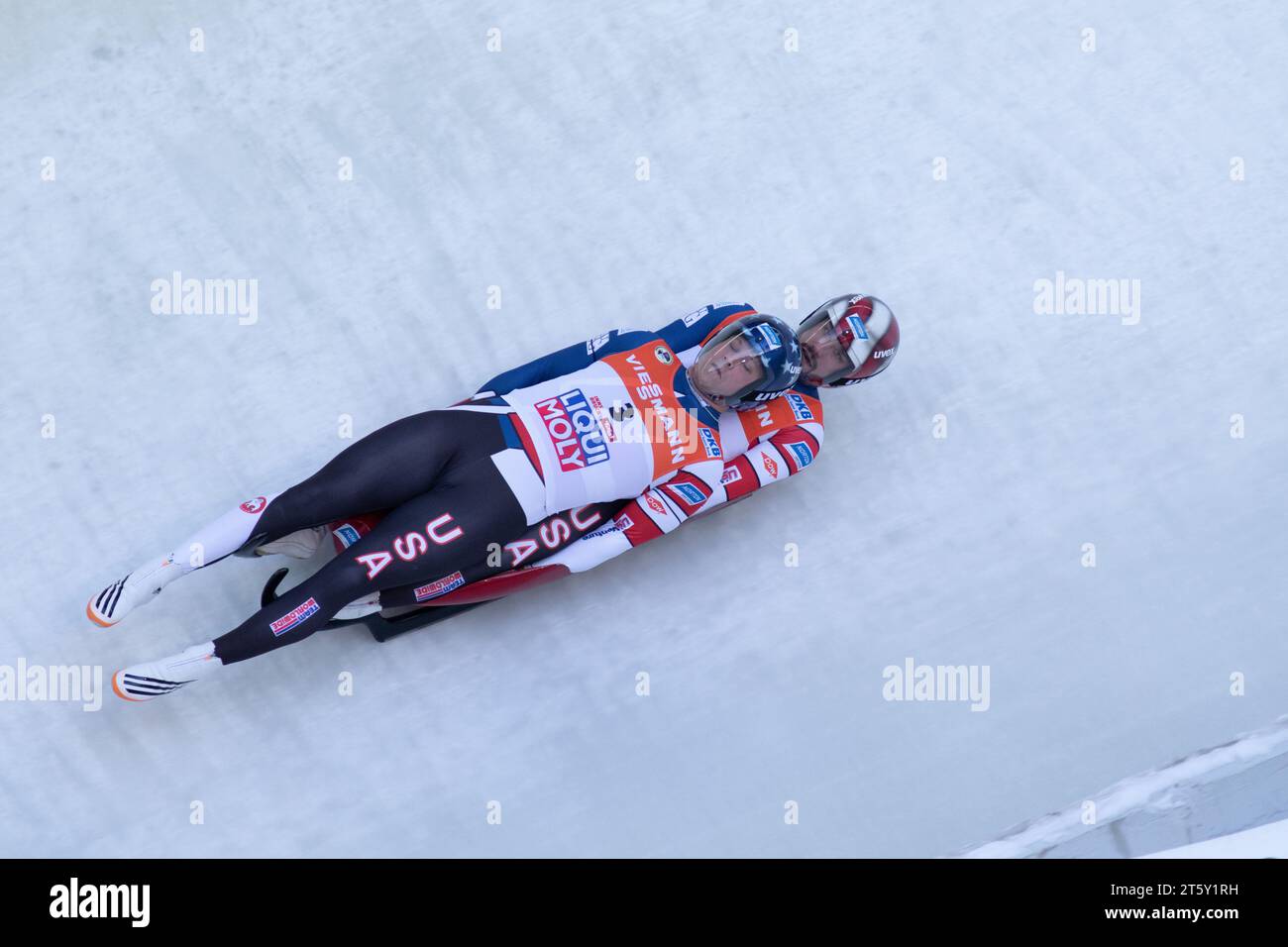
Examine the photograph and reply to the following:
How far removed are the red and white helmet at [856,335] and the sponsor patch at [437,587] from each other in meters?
1.42

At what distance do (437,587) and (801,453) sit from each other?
137 cm

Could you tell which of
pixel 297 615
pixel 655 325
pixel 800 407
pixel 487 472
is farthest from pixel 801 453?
pixel 297 615

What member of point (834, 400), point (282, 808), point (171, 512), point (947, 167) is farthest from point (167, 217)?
point (947, 167)

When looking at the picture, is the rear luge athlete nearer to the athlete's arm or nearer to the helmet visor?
the athlete's arm

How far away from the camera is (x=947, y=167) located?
194 inches

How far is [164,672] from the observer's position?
393 centimetres

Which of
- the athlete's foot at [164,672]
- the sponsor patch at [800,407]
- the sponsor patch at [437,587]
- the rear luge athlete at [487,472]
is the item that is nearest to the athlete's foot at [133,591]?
the rear luge athlete at [487,472]

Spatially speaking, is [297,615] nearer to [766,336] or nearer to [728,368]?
[728,368]

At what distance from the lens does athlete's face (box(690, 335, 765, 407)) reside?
4137mm

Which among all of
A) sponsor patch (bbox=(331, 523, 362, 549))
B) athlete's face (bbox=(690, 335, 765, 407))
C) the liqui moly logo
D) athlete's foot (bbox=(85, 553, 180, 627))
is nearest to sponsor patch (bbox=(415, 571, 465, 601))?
sponsor patch (bbox=(331, 523, 362, 549))

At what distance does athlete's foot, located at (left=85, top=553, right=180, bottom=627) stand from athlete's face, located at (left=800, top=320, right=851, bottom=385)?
87.6 inches

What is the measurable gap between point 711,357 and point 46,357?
239 cm
